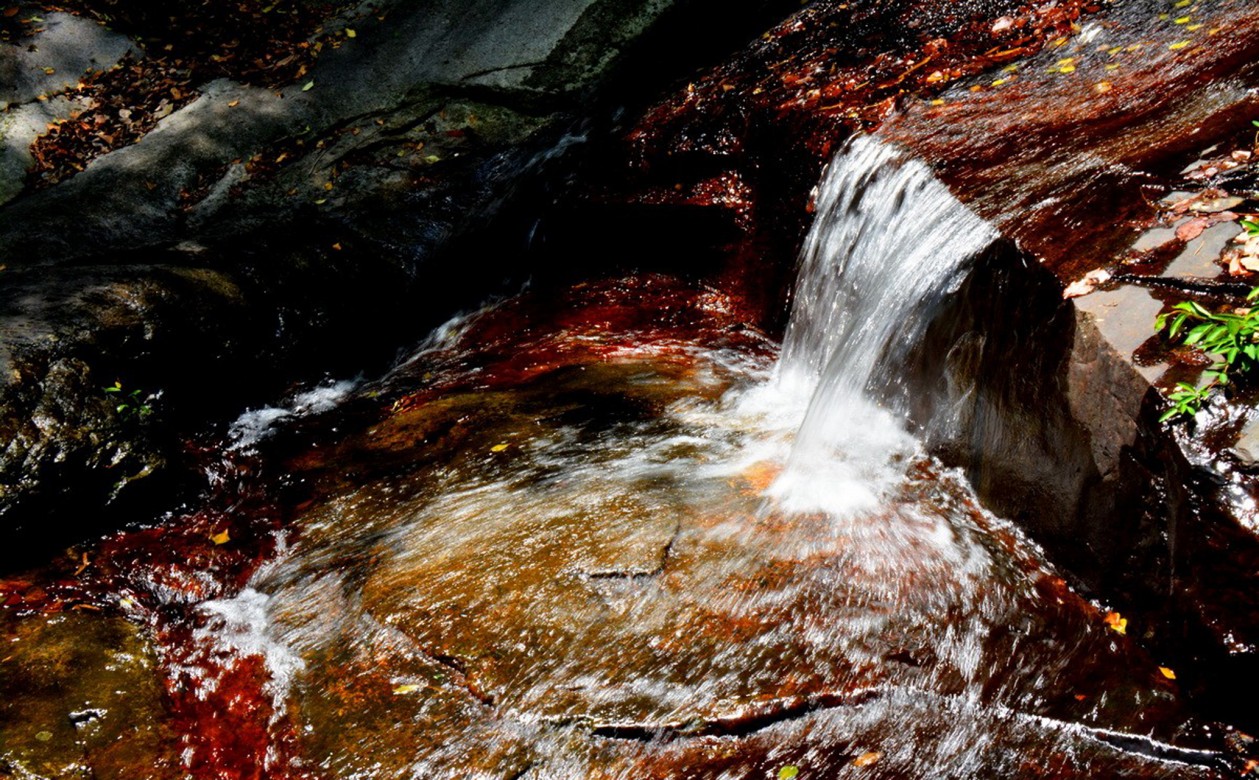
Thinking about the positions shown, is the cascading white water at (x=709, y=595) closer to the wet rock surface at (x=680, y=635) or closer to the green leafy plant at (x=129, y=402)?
the wet rock surface at (x=680, y=635)

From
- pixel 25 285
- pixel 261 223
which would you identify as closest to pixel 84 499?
pixel 25 285

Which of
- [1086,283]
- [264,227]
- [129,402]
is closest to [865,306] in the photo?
[1086,283]

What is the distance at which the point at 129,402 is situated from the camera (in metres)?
5.18

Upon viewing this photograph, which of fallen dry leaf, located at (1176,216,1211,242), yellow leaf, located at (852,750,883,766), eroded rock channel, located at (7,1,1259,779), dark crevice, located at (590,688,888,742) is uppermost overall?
fallen dry leaf, located at (1176,216,1211,242)

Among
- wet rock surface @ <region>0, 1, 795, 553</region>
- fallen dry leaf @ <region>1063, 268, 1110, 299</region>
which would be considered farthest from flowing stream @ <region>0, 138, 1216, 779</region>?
wet rock surface @ <region>0, 1, 795, 553</region>

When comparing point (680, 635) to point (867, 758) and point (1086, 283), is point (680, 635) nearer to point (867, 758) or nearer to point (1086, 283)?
point (867, 758)

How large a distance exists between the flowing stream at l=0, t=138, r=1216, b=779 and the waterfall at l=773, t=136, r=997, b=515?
0.06 ft

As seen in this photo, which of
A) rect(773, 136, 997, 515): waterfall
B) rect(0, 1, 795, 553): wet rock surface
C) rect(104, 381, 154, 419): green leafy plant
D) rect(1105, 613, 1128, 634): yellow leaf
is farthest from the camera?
rect(104, 381, 154, 419): green leafy plant

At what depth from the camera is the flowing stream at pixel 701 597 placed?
114 inches

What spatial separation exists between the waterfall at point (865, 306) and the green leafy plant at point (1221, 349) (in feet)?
3.73

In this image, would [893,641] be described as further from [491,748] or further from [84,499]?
[84,499]

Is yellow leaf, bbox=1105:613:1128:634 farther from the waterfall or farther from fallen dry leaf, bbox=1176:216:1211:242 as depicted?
fallen dry leaf, bbox=1176:216:1211:242

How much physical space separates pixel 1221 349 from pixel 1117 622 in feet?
3.66

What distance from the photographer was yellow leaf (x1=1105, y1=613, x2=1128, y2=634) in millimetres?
3045
